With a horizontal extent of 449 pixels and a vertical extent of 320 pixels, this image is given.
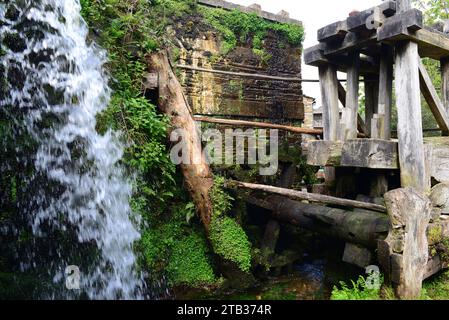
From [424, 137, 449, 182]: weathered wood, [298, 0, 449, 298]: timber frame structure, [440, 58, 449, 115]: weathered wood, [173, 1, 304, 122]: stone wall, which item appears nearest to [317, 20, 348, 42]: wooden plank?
[298, 0, 449, 298]: timber frame structure

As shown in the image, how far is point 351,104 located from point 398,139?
0.96 metres

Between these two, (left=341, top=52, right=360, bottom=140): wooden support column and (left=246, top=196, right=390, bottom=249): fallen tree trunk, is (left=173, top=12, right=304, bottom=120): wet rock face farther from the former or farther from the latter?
(left=341, top=52, right=360, bottom=140): wooden support column

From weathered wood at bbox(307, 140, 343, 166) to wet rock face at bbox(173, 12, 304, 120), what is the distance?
2617mm

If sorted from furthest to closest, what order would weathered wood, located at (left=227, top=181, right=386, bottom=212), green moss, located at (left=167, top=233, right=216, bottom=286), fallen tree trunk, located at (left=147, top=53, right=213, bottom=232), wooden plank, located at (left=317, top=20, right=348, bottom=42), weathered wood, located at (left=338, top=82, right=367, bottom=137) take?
weathered wood, located at (left=338, top=82, right=367, bottom=137)
green moss, located at (left=167, top=233, right=216, bottom=286)
fallen tree trunk, located at (left=147, top=53, right=213, bottom=232)
wooden plank, located at (left=317, top=20, right=348, bottom=42)
weathered wood, located at (left=227, top=181, right=386, bottom=212)

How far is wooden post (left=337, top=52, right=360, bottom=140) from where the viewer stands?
15.3 feet

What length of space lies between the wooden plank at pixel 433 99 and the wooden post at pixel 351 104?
0.81 m

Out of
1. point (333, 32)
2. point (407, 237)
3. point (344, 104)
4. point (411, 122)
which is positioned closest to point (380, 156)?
point (411, 122)

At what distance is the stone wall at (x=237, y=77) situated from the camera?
257 inches

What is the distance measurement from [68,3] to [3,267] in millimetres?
3369

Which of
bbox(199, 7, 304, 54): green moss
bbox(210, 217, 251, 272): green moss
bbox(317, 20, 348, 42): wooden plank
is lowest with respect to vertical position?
bbox(210, 217, 251, 272): green moss

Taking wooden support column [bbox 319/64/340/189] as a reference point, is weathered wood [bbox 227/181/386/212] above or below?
below

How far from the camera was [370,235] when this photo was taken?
12.3 feet
